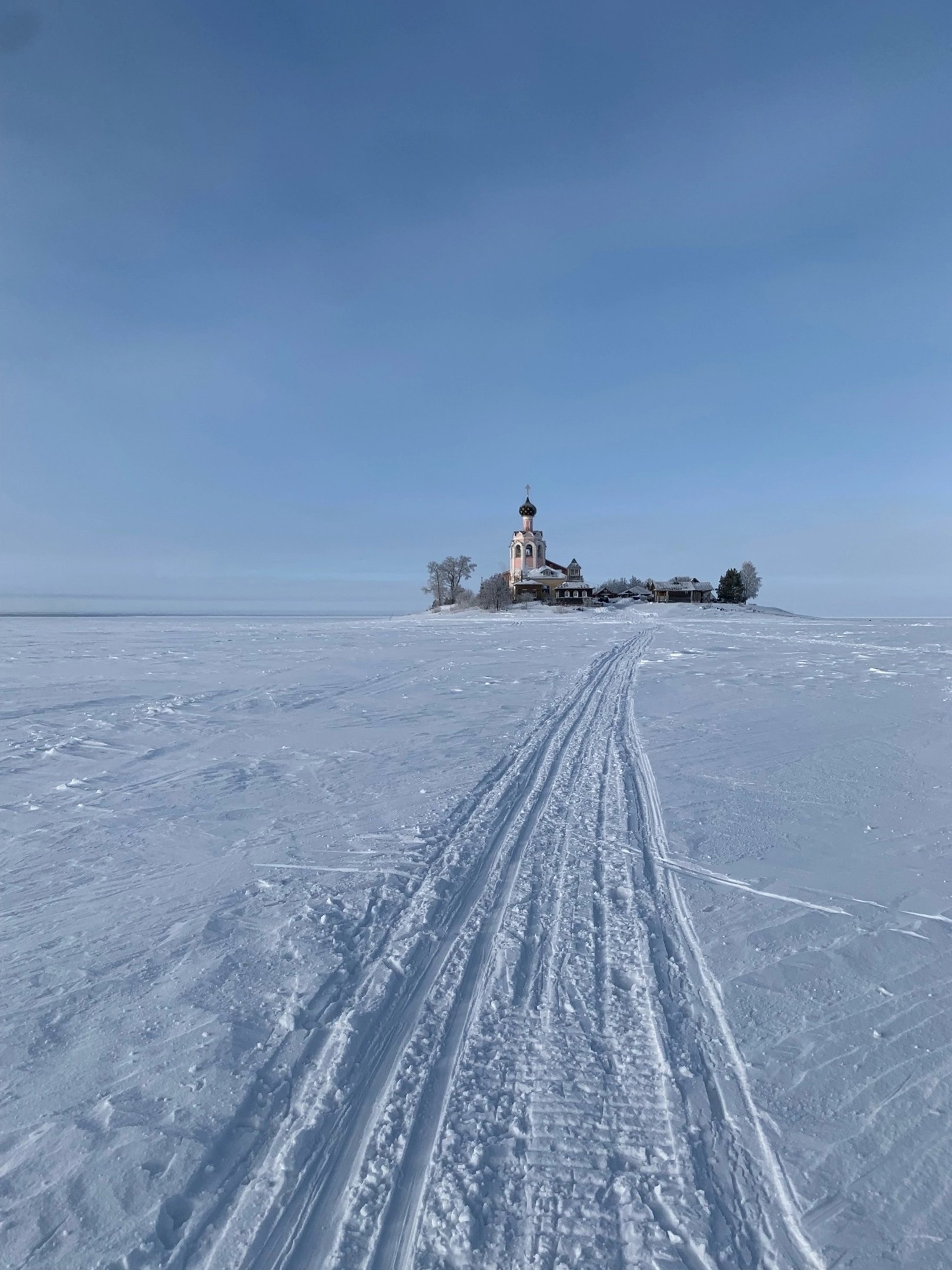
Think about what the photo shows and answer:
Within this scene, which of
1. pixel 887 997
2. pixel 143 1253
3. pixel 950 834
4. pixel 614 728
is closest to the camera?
pixel 143 1253

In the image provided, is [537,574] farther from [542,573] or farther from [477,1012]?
[477,1012]

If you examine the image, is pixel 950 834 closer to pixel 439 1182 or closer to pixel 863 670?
pixel 439 1182

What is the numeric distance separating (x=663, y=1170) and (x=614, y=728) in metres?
8.39

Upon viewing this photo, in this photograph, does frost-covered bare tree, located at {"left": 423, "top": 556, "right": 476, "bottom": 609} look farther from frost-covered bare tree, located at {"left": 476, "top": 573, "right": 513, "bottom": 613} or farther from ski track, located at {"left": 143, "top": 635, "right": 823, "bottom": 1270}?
ski track, located at {"left": 143, "top": 635, "right": 823, "bottom": 1270}

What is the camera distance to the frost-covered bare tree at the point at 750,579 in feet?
306

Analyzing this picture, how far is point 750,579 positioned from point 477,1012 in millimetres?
100283

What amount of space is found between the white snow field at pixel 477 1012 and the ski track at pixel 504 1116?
15 mm

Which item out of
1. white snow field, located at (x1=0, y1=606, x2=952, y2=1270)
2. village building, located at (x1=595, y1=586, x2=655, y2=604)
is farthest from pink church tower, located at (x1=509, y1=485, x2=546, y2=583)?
white snow field, located at (x1=0, y1=606, x2=952, y2=1270)

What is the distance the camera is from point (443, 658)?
22.6 m

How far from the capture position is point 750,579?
94.8m

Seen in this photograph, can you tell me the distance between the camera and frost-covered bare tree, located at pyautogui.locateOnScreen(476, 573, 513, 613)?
72.2 metres

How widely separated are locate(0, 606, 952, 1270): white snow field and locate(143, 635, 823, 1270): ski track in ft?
0.05

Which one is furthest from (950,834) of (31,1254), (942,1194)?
(31,1254)

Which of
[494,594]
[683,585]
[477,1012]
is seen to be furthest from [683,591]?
[477,1012]
